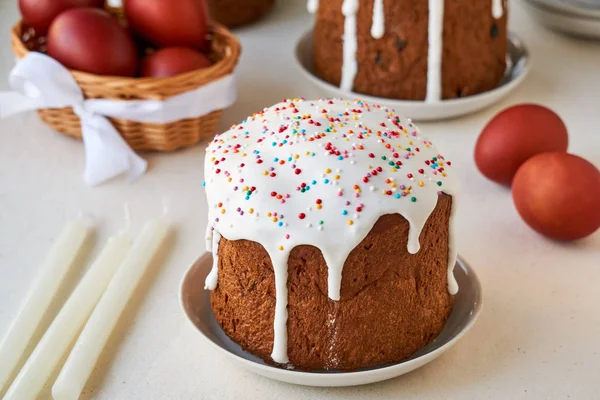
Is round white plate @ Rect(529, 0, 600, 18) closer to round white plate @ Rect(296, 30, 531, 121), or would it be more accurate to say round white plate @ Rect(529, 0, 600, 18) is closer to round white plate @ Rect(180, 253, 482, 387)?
round white plate @ Rect(296, 30, 531, 121)

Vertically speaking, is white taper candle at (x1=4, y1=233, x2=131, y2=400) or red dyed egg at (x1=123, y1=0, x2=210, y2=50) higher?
red dyed egg at (x1=123, y1=0, x2=210, y2=50)

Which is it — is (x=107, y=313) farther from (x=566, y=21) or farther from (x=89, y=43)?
(x=566, y=21)

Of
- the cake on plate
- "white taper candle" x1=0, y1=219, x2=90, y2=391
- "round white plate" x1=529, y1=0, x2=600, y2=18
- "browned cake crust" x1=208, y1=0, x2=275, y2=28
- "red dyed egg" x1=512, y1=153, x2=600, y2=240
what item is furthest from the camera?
"browned cake crust" x1=208, y1=0, x2=275, y2=28

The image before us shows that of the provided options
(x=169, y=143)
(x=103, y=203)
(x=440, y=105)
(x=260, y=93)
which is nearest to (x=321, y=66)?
(x=260, y=93)

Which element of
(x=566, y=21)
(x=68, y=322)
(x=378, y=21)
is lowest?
(x=566, y=21)

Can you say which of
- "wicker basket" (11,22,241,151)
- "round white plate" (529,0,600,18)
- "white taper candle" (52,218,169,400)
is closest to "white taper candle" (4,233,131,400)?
"white taper candle" (52,218,169,400)

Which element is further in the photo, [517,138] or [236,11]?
[236,11]

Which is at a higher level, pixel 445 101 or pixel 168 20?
pixel 168 20

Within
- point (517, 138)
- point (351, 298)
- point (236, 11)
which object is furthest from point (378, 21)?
point (351, 298)

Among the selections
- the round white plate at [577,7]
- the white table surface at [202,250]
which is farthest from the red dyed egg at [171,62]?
the round white plate at [577,7]
